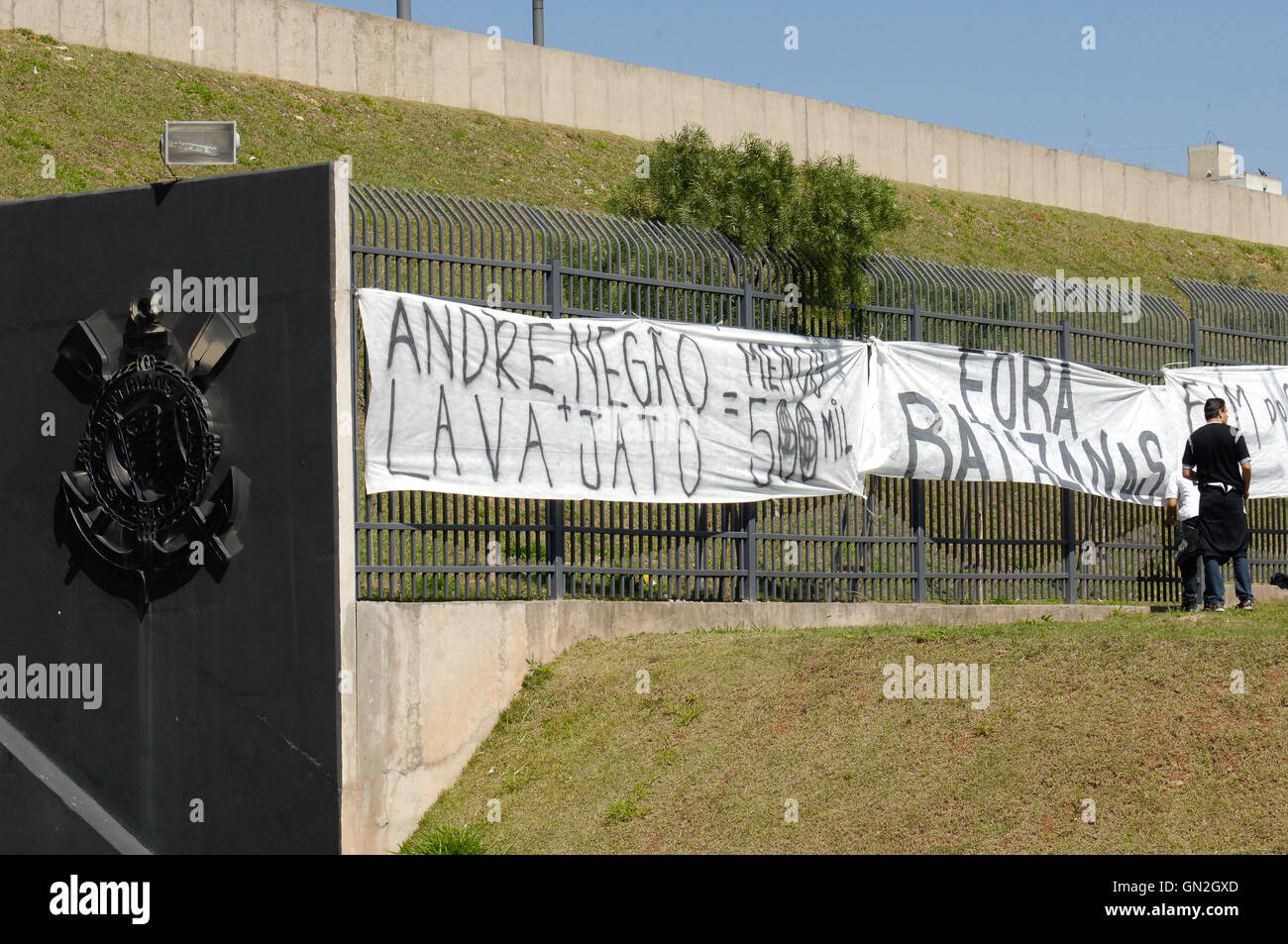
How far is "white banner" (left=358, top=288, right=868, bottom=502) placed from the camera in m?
10.5

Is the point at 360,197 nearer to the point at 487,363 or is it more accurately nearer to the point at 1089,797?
the point at 487,363

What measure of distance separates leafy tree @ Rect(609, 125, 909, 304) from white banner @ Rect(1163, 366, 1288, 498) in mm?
4417

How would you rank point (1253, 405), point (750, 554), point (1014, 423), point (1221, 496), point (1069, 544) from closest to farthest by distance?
point (750, 554) → point (1221, 496) → point (1014, 423) → point (1069, 544) → point (1253, 405)

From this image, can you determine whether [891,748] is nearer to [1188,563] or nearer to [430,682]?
[430,682]

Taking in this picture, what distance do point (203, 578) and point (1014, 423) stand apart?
724 cm

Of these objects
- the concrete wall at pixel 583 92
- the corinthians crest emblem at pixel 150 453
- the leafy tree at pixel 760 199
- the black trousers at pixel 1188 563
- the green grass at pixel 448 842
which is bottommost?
the green grass at pixel 448 842

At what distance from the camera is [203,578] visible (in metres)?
10.1

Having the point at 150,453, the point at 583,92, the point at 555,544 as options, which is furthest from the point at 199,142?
the point at 583,92

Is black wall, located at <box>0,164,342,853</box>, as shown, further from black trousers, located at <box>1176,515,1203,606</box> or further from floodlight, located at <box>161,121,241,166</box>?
black trousers, located at <box>1176,515,1203,606</box>

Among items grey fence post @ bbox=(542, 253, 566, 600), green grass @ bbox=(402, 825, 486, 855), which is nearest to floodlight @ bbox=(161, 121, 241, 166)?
grey fence post @ bbox=(542, 253, 566, 600)

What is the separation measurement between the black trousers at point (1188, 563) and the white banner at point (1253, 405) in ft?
5.61

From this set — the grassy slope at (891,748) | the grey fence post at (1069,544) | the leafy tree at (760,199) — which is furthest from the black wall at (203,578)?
the leafy tree at (760,199)

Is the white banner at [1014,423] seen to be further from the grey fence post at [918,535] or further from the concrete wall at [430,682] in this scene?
the concrete wall at [430,682]

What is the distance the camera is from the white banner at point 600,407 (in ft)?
34.4
